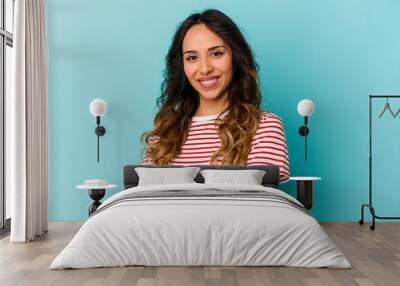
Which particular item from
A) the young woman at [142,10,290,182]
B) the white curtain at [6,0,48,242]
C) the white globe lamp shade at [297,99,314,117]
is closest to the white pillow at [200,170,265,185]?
the young woman at [142,10,290,182]

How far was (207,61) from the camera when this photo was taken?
20.0 ft

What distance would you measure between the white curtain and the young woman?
1223mm

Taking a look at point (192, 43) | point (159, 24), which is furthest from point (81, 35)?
point (192, 43)

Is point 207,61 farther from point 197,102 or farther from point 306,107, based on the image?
point 306,107

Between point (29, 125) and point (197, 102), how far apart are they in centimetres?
193

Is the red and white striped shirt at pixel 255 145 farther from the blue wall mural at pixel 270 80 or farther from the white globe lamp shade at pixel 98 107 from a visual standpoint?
the white globe lamp shade at pixel 98 107

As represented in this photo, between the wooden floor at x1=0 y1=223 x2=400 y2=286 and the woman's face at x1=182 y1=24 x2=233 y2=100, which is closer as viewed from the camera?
the wooden floor at x1=0 y1=223 x2=400 y2=286

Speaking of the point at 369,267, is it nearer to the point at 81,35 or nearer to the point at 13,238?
the point at 13,238

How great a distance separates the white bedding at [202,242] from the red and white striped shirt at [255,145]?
6.79 ft

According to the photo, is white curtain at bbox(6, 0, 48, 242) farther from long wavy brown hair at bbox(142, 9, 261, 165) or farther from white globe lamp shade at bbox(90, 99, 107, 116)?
long wavy brown hair at bbox(142, 9, 261, 165)

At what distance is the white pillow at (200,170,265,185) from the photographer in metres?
5.16

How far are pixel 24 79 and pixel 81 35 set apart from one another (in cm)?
142

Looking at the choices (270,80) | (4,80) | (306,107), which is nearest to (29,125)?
(4,80)

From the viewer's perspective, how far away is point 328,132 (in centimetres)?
643
